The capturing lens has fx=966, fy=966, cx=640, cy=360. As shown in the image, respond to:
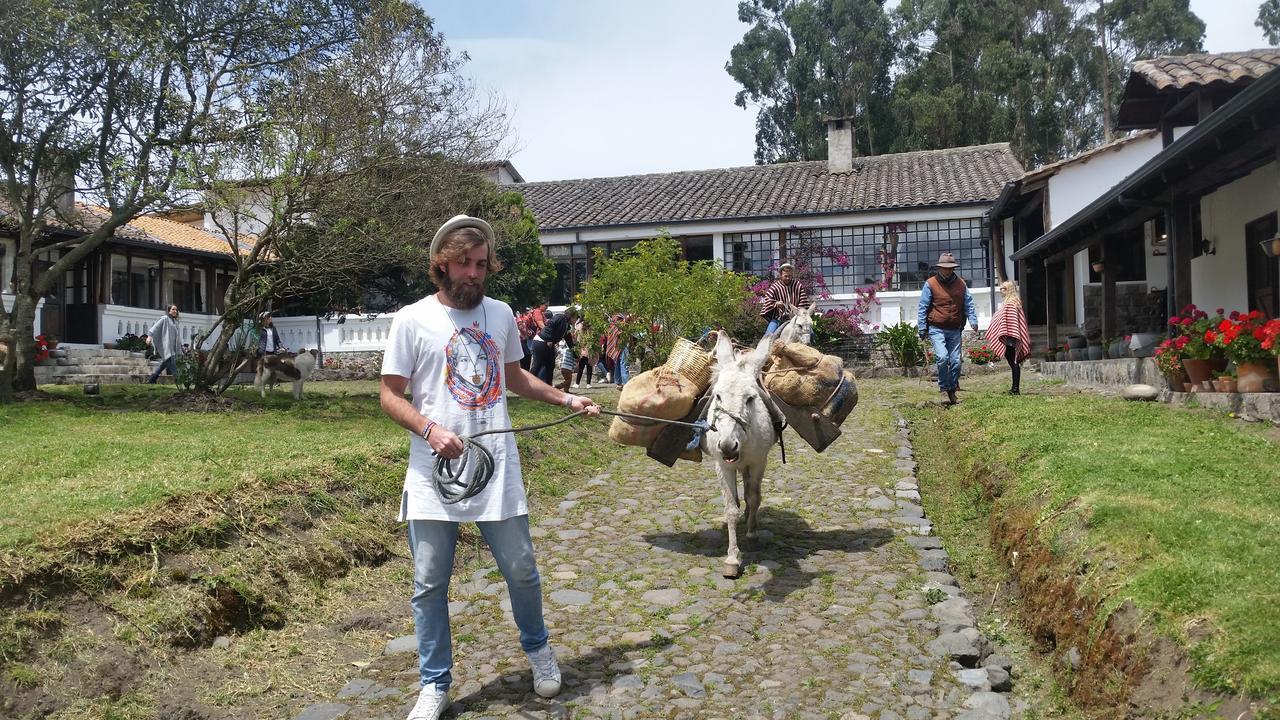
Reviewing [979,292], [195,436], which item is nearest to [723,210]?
[979,292]

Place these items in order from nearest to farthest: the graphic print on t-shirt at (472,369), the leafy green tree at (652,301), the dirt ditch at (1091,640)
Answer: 1. the dirt ditch at (1091,640)
2. the graphic print on t-shirt at (472,369)
3. the leafy green tree at (652,301)

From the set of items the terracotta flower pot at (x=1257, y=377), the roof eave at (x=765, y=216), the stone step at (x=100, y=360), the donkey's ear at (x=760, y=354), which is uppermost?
the roof eave at (x=765, y=216)

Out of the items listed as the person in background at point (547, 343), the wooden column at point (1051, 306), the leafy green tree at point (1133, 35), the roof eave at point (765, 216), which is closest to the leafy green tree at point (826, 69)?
the leafy green tree at point (1133, 35)

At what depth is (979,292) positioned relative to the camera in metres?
23.6

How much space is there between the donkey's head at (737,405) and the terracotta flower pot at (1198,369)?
5.76 metres

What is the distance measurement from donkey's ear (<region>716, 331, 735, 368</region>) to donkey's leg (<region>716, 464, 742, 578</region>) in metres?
0.72

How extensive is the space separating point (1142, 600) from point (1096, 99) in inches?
1947

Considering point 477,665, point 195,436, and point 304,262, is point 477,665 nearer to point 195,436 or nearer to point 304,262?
point 195,436

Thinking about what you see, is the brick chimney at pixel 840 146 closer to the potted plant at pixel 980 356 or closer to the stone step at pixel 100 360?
the potted plant at pixel 980 356

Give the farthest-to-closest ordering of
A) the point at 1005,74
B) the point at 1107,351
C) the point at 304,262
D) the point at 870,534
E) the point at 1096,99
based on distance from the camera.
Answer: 1. the point at 1096,99
2. the point at 1005,74
3. the point at 1107,351
4. the point at 304,262
5. the point at 870,534

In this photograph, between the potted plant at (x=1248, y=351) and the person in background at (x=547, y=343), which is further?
the person in background at (x=547, y=343)

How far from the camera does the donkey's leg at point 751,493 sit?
22.5 ft

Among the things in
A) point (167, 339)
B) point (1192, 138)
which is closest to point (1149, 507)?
point (1192, 138)

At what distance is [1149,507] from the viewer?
518 cm
